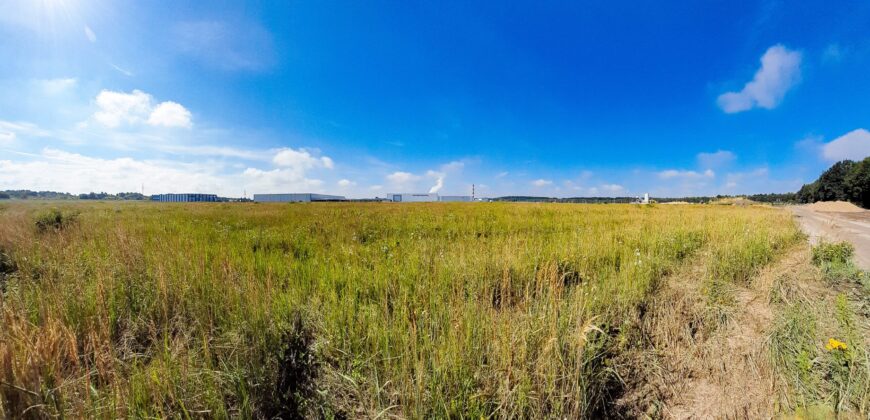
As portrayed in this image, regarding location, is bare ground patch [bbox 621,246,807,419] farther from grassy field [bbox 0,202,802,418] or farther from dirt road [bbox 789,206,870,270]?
dirt road [bbox 789,206,870,270]

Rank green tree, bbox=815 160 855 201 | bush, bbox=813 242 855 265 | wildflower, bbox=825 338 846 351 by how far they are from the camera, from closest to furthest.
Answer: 1. wildflower, bbox=825 338 846 351
2. bush, bbox=813 242 855 265
3. green tree, bbox=815 160 855 201

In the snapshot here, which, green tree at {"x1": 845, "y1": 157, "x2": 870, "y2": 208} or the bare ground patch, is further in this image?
green tree at {"x1": 845, "y1": 157, "x2": 870, "y2": 208}

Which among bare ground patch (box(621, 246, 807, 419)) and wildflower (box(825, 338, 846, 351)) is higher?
wildflower (box(825, 338, 846, 351))

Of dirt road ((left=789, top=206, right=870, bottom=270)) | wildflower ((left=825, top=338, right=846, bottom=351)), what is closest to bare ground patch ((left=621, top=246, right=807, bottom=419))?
wildflower ((left=825, top=338, right=846, bottom=351))

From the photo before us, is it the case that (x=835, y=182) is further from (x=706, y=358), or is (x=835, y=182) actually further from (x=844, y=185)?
(x=706, y=358)

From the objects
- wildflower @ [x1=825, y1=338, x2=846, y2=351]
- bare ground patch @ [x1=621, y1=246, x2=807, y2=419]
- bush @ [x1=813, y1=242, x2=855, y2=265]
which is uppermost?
bush @ [x1=813, y1=242, x2=855, y2=265]

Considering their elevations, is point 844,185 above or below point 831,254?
above

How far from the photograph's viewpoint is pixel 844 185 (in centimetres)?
5694

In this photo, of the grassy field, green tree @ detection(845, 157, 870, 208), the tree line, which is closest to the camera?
the grassy field

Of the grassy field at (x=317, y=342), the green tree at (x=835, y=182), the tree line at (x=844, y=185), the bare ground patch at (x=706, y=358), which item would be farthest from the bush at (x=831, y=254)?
the green tree at (x=835, y=182)

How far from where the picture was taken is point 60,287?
3291mm

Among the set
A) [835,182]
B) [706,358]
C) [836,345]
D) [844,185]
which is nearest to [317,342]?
[706,358]

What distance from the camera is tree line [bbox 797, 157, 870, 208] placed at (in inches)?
2012

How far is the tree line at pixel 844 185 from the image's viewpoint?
5109 centimetres
